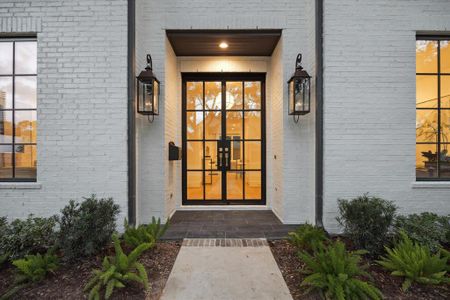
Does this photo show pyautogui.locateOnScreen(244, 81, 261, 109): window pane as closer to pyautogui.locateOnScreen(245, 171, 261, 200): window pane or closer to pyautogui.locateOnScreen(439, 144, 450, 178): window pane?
pyautogui.locateOnScreen(245, 171, 261, 200): window pane

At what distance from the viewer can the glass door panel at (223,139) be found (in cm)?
515

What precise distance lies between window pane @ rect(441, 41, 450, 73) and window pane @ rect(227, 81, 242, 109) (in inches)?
133

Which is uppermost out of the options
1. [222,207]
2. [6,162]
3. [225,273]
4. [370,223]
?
[6,162]

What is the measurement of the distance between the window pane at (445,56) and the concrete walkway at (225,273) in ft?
12.8

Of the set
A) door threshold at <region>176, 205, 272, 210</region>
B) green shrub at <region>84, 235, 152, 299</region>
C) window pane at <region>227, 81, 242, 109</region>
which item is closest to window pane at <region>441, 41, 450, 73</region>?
window pane at <region>227, 81, 242, 109</region>

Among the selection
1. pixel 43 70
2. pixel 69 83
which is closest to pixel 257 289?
pixel 69 83

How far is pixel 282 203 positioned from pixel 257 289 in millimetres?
1954

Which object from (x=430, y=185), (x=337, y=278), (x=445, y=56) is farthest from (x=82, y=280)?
(x=445, y=56)

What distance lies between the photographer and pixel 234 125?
5.17m

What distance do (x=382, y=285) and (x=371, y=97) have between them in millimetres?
2488

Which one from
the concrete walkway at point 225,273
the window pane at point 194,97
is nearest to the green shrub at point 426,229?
the concrete walkway at point 225,273

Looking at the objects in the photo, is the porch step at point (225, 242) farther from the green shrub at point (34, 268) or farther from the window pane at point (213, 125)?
the window pane at point (213, 125)

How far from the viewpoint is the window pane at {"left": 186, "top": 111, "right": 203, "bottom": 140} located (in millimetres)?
5152

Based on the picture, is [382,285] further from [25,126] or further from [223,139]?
[25,126]
